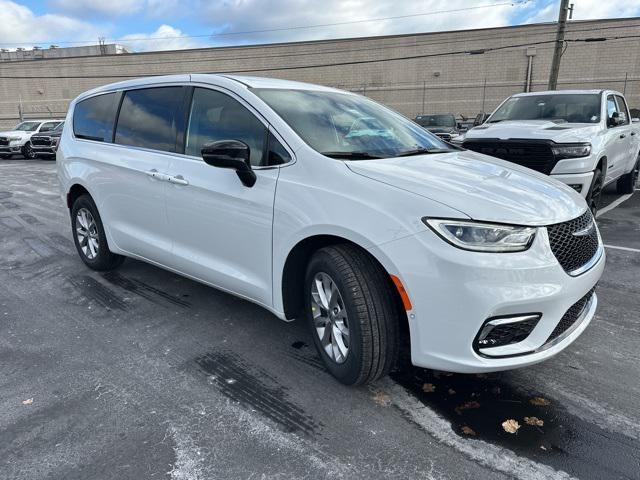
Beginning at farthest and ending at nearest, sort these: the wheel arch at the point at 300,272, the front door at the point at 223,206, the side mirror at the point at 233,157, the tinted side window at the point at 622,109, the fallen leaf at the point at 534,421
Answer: the tinted side window at the point at 622,109 < the front door at the point at 223,206 < the side mirror at the point at 233,157 < the wheel arch at the point at 300,272 < the fallen leaf at the point at 534,421

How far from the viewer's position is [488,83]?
37.8 meters

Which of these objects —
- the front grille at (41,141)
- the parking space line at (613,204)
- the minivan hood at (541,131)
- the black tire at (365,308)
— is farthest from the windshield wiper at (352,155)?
the front grille at (41,141)

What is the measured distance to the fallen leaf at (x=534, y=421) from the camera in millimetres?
2613

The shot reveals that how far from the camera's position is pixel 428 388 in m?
2.95

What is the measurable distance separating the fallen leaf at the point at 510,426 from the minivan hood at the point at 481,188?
106cm

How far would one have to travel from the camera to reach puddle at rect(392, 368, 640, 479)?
7.64ft

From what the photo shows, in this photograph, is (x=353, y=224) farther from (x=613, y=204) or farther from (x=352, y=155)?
(x=613, y=204)

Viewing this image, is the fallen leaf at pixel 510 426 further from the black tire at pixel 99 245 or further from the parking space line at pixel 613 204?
the parking space line at pixel 613 204

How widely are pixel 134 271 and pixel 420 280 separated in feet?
12.0

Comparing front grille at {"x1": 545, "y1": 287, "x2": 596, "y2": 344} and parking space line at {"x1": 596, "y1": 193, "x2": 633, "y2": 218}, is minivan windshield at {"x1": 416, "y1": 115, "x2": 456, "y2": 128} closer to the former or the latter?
parking space line at {"x1": 596, "y1": 193, "x2": 633, "y2": 218}

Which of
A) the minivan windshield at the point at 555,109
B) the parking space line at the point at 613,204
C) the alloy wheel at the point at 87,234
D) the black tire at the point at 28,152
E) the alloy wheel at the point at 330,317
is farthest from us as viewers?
the black tire at the point at 28,152

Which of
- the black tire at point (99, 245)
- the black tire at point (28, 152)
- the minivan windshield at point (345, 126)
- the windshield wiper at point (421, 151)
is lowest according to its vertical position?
the black tire at point (28, 152)

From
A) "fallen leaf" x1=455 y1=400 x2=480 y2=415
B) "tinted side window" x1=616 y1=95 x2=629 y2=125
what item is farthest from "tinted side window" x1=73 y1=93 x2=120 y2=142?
"tinted side window" x1=616 y1=95 x2=629 y2=125

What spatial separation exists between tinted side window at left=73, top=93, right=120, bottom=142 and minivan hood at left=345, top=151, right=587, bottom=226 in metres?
2.79
